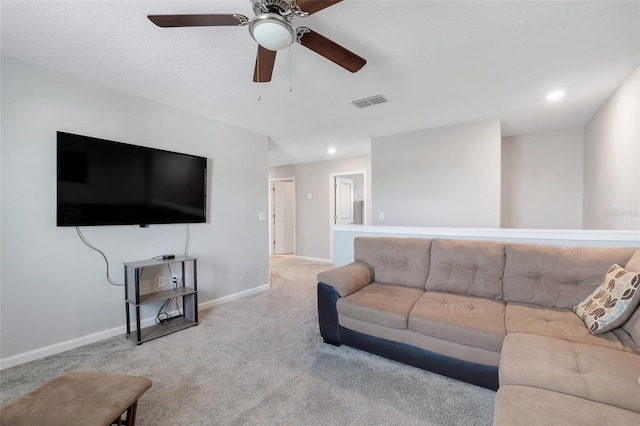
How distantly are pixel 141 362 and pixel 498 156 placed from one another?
14.8 ft

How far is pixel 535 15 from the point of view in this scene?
1.66 meters

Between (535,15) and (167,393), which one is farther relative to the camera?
(167,393)

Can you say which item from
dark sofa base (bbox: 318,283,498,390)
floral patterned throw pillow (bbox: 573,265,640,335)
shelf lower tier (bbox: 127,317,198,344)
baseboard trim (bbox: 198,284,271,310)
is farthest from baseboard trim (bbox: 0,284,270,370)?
floral patterned throw pillow (bbox: 573,265,640,335)

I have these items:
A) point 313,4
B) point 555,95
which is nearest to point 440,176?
point 555,95

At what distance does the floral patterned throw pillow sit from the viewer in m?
1.52

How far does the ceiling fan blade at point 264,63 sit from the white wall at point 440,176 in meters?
2.86

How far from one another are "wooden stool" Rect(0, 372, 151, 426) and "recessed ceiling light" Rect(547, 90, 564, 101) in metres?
4.19

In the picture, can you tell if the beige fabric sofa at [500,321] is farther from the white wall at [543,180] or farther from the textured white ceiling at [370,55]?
the white wall at [543,180]

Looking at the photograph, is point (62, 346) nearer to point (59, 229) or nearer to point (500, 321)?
point (59, 229)

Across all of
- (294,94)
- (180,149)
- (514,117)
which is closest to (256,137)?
(180,149)

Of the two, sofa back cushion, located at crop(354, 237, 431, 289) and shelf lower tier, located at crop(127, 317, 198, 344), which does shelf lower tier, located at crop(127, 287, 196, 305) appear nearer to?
shelf lower tier, located at crop(127, 317, 198, 344)

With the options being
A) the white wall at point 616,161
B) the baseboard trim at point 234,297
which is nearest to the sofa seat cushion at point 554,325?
the white wall at point 616,161

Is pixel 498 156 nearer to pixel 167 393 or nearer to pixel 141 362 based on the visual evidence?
pixel 167 393

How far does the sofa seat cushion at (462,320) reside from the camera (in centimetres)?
169
